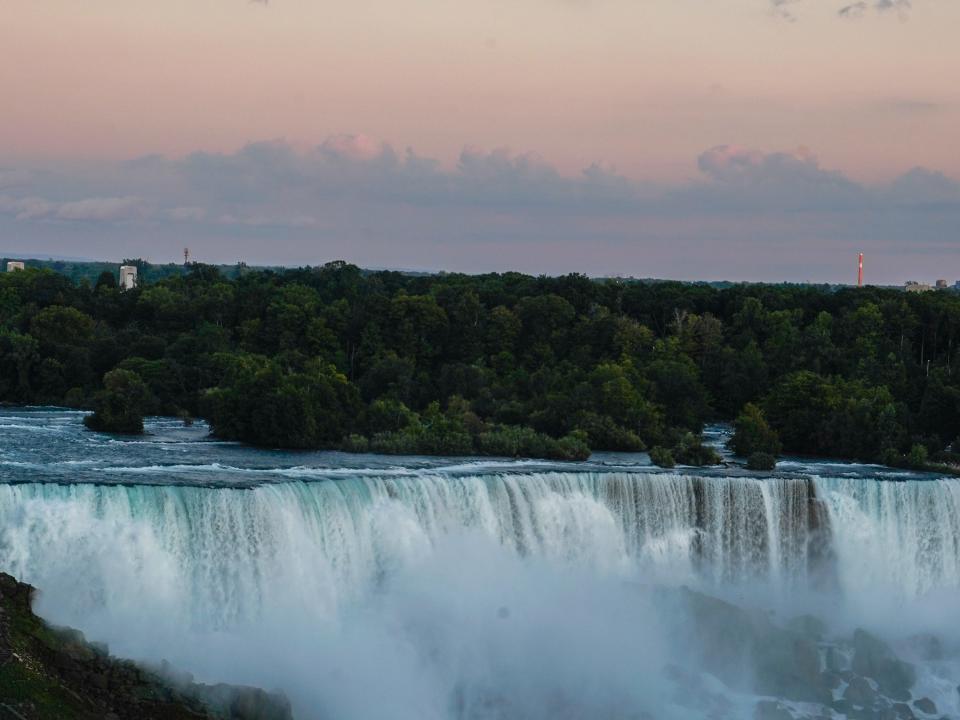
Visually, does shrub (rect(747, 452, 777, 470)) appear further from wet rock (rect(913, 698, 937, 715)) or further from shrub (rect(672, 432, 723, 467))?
wet rock (rect(913, 698, 937, 715))

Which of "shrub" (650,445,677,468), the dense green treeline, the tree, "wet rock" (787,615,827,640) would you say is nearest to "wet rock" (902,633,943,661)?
"wet rock" (787,615,827,640)

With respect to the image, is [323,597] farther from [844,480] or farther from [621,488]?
[844,480]

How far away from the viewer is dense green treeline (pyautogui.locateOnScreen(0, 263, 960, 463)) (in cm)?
4009

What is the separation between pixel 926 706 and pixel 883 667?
1.42 metres

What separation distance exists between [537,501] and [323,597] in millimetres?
6021

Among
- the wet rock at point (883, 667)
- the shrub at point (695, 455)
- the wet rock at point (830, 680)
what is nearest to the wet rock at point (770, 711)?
the wet rock at point (830, 680)

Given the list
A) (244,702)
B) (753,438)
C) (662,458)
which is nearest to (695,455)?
(662,458)

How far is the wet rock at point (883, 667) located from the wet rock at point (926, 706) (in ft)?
1.00

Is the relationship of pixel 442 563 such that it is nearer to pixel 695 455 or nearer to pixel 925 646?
pixel 925 646

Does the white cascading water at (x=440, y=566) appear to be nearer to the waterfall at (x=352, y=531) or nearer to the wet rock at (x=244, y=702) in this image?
the waterfall at (x=352, y=531)

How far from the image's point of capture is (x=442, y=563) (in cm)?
2781

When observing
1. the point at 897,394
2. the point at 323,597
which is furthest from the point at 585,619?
the point at 897,394

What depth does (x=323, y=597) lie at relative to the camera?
1024 inches

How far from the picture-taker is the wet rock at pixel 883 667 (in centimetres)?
2787
